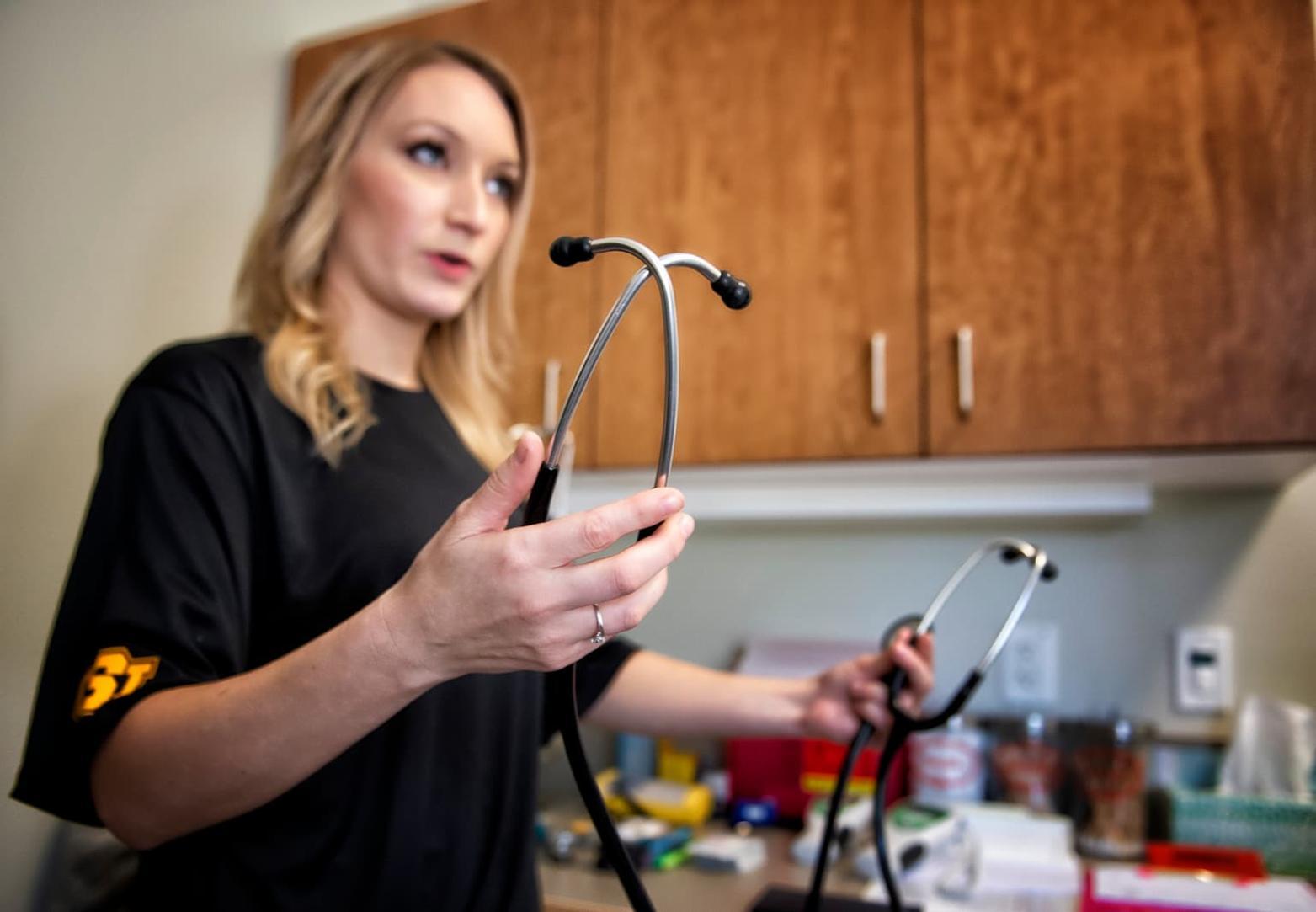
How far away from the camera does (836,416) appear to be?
1.33m

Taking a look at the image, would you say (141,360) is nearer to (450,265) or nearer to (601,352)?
(450,265)

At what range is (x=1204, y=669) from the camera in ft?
4.62

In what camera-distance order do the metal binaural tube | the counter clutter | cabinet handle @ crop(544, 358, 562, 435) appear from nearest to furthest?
1. the metal binaural tube
2. the counter clutter
3. cabinet handle @ crop(544, 358, 562, 435)

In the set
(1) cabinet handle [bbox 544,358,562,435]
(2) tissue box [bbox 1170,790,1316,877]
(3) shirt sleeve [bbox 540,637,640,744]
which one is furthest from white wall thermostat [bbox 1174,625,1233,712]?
(1) cabinet handle [bbox 544,358,562,435]

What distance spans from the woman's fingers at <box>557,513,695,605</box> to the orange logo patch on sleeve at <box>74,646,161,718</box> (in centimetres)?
34

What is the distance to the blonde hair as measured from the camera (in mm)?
824

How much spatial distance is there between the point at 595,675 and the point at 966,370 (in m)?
0.65

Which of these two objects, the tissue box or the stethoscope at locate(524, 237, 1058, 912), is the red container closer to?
the tissue box

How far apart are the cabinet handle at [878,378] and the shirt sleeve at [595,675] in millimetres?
516

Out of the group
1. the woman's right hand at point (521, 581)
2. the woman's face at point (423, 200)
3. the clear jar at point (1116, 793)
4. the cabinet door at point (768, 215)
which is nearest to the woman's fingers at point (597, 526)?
the woman's right hand at point (521, 581)

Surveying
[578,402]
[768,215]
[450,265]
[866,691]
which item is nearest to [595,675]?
[866,691]

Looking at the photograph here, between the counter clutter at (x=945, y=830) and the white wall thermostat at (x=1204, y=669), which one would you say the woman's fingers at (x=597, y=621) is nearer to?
the counter clutter at (x=945, y=830)

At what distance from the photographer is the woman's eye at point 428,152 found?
0.95 metres

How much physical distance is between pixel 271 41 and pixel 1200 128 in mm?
1319
